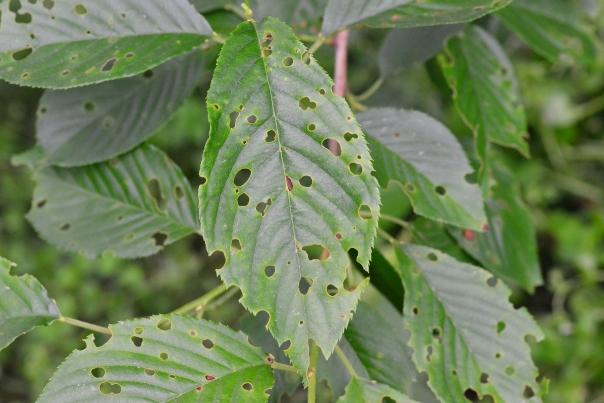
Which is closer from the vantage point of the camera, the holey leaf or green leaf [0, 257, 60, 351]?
the holey leaf

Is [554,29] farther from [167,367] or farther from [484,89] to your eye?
[167,367]

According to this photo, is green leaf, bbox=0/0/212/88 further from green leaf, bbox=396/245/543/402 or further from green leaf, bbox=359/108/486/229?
green leaf, bbox=396/245/543/402

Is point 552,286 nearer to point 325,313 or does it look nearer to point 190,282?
point 190,282

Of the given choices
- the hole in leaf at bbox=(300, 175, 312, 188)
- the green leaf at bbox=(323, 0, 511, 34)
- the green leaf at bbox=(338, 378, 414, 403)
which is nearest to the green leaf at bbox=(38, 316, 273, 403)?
the green leaf at bbox=(338, 378, 414, 403)

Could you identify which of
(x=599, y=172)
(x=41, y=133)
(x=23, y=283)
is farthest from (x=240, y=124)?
(x=599, y=172)

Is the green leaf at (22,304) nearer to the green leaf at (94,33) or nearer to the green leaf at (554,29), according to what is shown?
the green leaf at (94,33)

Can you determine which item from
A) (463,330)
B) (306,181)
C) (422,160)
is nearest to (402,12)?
(422,160)
